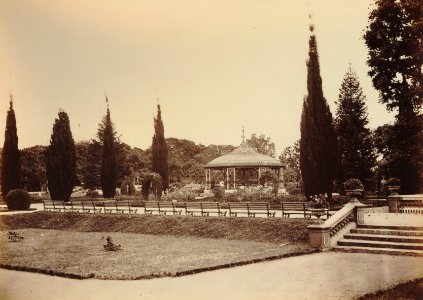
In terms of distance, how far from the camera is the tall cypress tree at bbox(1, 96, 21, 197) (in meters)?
34.7

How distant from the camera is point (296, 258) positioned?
14.6 m

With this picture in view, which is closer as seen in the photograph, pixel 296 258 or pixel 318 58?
pixel 296 258

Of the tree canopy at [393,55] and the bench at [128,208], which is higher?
the tree canopy at [393,55]

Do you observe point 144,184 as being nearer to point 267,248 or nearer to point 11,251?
point 11,251

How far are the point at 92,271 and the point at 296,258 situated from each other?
234 inches

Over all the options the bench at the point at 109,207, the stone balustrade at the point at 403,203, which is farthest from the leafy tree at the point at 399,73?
the bench at the point at 109,207

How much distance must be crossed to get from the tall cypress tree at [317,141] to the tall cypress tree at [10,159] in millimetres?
20536

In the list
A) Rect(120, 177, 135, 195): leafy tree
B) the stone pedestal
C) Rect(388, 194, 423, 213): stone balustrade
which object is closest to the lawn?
the stone pedestal

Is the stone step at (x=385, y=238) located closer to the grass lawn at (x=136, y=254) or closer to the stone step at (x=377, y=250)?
the stone step at (x=377, y=250)

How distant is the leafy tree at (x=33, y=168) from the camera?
2320 inches

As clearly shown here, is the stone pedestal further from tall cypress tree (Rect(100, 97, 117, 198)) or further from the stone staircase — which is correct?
tall cypress tree (Rect(100, 97, 117, 198))

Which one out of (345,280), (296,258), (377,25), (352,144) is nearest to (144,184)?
(352,144)

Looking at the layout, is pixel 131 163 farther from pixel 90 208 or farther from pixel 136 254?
pixel 136 254

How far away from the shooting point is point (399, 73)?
24391 millimetres
